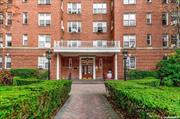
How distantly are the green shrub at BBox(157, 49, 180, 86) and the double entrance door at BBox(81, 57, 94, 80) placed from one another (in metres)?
10.8

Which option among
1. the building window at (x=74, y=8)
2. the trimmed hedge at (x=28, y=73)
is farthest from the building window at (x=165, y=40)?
the trimmed hedge at (x=28, y=73)

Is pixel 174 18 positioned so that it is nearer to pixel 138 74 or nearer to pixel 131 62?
pixel 131 62

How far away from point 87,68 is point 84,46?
3.74 meters

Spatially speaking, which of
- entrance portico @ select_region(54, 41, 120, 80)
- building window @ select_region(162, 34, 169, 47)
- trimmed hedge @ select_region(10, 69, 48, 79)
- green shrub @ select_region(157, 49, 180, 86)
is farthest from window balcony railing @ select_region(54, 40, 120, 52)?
green shrub @ select_region(157, 49, 180, 86)

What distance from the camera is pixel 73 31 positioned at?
43.6m

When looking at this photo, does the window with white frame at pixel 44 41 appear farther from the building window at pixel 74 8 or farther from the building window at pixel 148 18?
the building window at pixel 148 18

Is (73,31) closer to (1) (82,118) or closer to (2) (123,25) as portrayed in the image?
(2) (123,25)

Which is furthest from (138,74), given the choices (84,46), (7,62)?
(7,62)

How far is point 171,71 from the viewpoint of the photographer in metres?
32.6

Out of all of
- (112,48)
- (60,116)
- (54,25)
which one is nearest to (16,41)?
(54,25)

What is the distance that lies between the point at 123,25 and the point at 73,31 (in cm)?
702

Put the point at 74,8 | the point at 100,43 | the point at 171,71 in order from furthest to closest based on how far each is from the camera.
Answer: the point at 74,8 → the point at 100,43 → the point at 171,71

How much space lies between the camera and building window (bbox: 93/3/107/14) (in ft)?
144

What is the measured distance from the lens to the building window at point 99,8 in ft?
144
